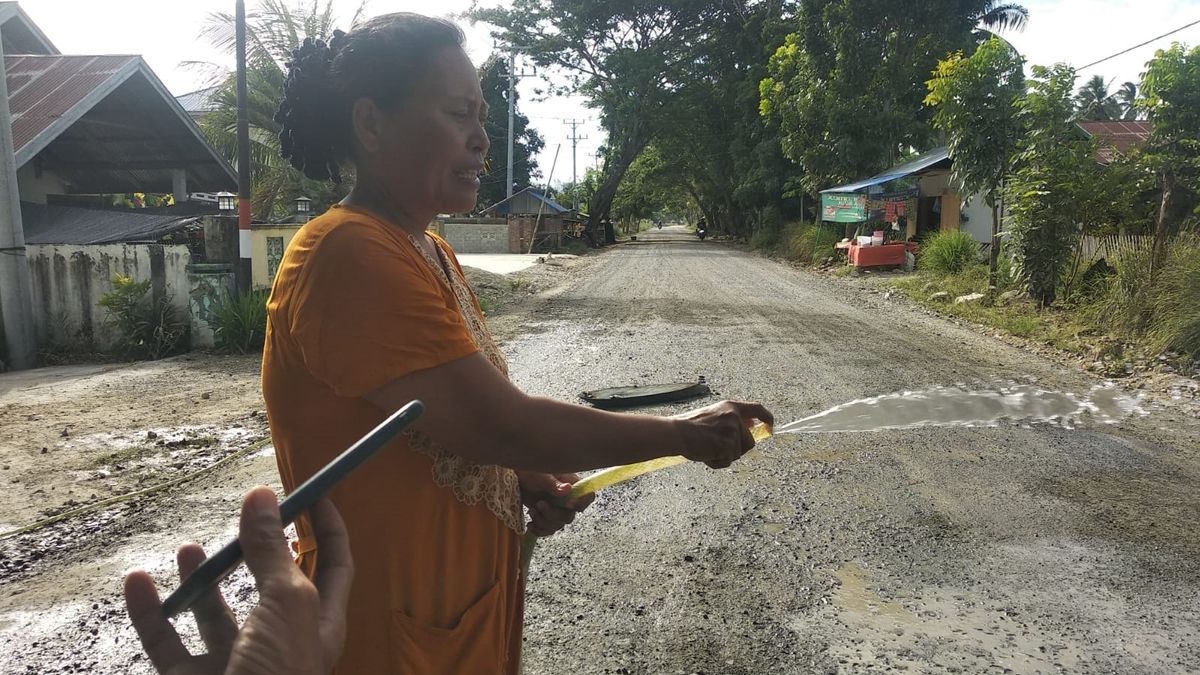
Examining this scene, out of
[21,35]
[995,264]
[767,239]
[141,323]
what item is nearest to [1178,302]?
[995,264]

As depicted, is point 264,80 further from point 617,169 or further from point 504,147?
point 504,147

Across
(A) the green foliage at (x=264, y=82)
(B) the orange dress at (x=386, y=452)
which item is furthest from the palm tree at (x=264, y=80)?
(B) the orange dress at (x=386, y=452)

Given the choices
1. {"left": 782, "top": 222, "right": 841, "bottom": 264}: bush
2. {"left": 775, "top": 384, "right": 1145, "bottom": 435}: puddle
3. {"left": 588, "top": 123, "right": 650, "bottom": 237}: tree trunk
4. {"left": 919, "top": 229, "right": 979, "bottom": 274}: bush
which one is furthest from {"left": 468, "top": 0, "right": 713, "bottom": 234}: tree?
{"left": 775, "top": 384, "right": 1145, "bottom": 435}: puddle

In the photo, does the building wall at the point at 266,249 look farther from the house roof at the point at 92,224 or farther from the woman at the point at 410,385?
the woman at the point at 410,385

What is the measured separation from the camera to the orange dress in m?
1.10

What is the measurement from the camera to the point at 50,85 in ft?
36.5

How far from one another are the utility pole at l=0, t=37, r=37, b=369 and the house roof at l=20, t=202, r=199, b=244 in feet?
7.16

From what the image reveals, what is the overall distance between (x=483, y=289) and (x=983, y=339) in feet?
28.9

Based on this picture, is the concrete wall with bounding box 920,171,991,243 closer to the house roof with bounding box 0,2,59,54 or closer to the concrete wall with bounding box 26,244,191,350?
the concrete wall with bounding box 26,244,191,350

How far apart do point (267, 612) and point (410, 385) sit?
431mm

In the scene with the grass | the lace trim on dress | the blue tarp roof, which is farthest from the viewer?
the blue tarp roof

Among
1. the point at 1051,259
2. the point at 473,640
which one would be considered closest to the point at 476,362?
the point at 473,640

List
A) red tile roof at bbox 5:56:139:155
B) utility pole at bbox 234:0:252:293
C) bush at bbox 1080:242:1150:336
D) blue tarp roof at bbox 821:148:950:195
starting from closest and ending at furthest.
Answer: bush at bbox 1080:242:1150:336, utility pole at bbox 234:0:252:293, red tile roof at bbox 5:56:139:155, blue tarp roof at bbox 821:148:950:195

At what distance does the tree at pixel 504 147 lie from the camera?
4409 cm
